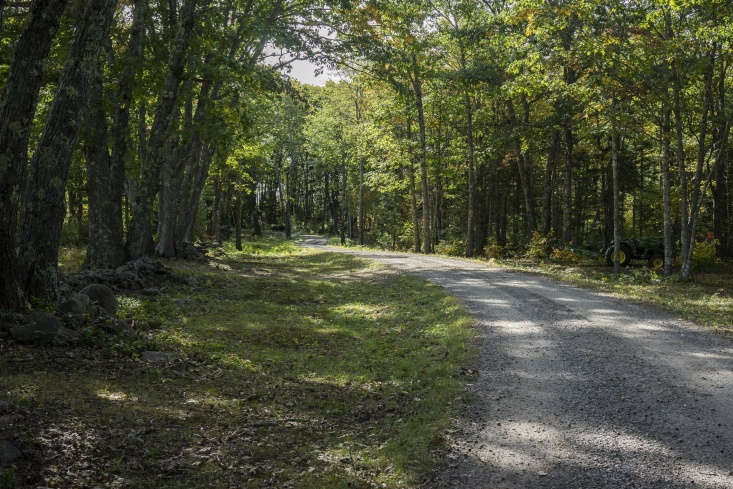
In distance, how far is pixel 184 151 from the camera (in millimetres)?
19266

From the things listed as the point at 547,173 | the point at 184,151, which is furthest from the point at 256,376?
the point at 547,173

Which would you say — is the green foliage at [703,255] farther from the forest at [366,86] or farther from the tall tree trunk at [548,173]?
the tall tree trunk at [548,173]

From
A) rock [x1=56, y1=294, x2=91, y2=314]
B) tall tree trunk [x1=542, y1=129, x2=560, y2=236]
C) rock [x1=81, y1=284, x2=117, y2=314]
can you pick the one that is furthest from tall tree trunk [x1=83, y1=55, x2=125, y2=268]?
tall tree trunk [x1=542, y1=129, x2=560, y2=236]

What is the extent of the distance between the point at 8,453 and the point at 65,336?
10.2 feet

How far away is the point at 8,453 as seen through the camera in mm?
4035

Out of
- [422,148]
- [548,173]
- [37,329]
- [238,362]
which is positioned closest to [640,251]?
[548,173]

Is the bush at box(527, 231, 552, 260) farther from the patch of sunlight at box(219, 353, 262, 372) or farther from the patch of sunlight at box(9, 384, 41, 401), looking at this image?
the patch of sunlight at box(9, 384, 41, 401)

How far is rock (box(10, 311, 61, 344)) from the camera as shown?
21.0ft

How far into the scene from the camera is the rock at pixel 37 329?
6.39 meters

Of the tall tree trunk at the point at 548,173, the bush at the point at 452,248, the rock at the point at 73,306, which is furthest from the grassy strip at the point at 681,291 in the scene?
the bush at the point at 452,248

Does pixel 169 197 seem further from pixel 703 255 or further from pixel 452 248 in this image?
pixel 703 255

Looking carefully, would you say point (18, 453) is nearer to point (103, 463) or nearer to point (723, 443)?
point (103, 463)

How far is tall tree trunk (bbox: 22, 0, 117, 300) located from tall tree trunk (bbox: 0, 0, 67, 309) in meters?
0.52

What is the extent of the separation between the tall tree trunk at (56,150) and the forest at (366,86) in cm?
2
